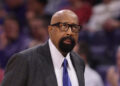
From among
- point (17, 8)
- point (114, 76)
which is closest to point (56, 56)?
point (114, 76)

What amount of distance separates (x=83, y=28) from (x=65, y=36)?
2.94 m

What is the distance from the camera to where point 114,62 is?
538 cm

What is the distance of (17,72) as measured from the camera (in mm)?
2676

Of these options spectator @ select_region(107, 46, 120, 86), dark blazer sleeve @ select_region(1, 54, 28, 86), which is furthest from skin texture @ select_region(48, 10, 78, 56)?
spectator @ select_region(107, 46, 120, 86)

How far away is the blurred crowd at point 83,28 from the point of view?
537 centimetres

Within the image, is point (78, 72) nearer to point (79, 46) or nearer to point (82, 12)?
point (79, 46)

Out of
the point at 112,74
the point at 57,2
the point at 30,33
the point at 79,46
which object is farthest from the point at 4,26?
the point at 112,74

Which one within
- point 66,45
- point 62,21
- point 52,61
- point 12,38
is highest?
point 62,21

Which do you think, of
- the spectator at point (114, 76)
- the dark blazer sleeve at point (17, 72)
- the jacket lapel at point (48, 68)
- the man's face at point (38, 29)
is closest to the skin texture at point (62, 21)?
the jacket lapel at point (48, 68)

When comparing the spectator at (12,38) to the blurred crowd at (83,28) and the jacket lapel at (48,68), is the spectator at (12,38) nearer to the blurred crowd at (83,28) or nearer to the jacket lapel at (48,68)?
the blurred crowd at (83,28)

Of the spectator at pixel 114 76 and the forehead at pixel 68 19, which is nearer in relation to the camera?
the forehead at pixel 68 19

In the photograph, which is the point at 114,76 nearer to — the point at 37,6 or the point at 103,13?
the point at 103,13

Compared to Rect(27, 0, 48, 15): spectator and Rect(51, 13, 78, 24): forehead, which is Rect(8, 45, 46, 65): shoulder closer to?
Rect(51, 13, 78, 24): forehead

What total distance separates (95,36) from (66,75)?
9.14 ft
